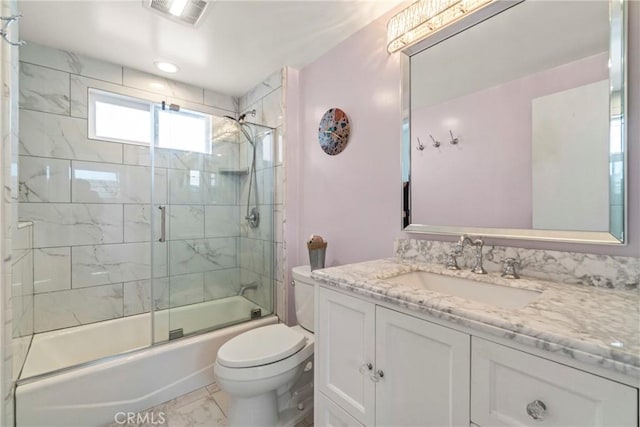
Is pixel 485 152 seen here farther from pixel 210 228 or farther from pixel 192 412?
pixel 192 412

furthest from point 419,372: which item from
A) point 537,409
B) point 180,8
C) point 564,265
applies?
point 180,8

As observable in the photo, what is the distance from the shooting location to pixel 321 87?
207 centimetres

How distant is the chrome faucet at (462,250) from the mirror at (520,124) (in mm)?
73

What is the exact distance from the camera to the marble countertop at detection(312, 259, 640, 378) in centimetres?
55

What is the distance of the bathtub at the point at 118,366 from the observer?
1.48 metres

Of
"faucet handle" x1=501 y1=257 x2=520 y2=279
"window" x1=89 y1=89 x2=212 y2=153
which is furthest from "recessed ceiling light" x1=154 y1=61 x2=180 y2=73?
"faucet handle" x1=501 y1=257 x2=520 y2=279

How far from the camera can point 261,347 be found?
1.53 metres

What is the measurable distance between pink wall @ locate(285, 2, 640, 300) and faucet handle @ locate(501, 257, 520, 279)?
80 millimetres

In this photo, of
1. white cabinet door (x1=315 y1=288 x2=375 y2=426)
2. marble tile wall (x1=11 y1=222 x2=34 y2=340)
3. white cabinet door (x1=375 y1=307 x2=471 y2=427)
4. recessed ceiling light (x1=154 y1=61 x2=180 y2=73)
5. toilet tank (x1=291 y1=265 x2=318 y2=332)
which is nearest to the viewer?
white cabinet door (x1=375 y1=307 x2=471 y2=427)

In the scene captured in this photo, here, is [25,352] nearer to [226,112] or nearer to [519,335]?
[226,112]

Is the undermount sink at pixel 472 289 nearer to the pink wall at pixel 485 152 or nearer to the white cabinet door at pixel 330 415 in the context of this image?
the pink wall at pixel 485 152

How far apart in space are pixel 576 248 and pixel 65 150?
3048mm

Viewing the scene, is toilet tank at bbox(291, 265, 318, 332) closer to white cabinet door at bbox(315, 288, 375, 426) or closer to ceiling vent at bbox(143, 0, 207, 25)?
white cabinet door at bbox(315, 288, 375, 426)

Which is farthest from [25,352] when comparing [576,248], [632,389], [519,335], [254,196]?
[576,248]
